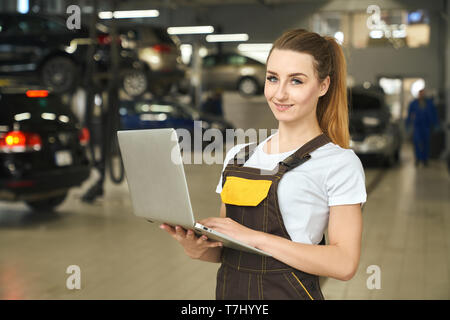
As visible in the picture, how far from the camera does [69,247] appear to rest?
587cm

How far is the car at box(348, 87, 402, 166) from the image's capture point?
12.1 metres

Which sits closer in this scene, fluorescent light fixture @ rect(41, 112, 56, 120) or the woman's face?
the woman's face

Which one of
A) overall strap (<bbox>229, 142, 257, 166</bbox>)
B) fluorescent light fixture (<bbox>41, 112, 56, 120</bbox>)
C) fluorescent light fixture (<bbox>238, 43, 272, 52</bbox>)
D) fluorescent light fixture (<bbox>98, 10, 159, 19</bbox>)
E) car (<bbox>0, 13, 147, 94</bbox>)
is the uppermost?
fluorescent light fixture (<bbox>98, 10, 159, 19</bbox>)

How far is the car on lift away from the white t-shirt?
1773cm

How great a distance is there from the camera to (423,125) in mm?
13633

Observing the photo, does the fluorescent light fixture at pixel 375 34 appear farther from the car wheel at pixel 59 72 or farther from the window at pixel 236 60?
the car wheel at pixel 59 72

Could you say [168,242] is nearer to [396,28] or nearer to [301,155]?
[301,155]

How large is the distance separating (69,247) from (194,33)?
57.7 ft

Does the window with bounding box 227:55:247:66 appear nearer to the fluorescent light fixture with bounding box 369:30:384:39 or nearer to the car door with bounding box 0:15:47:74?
the fluorescent light fixture with bounding box 369:30:384:39

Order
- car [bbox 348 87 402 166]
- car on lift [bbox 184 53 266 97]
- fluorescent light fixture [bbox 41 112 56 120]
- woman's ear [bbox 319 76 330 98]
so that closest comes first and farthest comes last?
woman's ear [bbox 319 76 330 98] < fluorescent light fixture [bbox 41 112 56 120] < car [bbox 348 87 402 166] < car on lift [bbox 184 53 266 97]

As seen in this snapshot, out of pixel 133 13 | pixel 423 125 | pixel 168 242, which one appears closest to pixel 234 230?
pixel 168 242

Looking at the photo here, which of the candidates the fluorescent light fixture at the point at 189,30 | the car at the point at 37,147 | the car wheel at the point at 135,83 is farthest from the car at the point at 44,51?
the fluorescent light fixture at the point at 189,30

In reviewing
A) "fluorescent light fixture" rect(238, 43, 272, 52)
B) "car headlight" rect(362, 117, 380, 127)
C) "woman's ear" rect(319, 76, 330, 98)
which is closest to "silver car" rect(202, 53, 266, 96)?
"fluorescent light fixture" rect(238, 43, 272, 52)

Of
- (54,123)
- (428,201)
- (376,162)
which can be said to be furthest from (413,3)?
(54,123)
